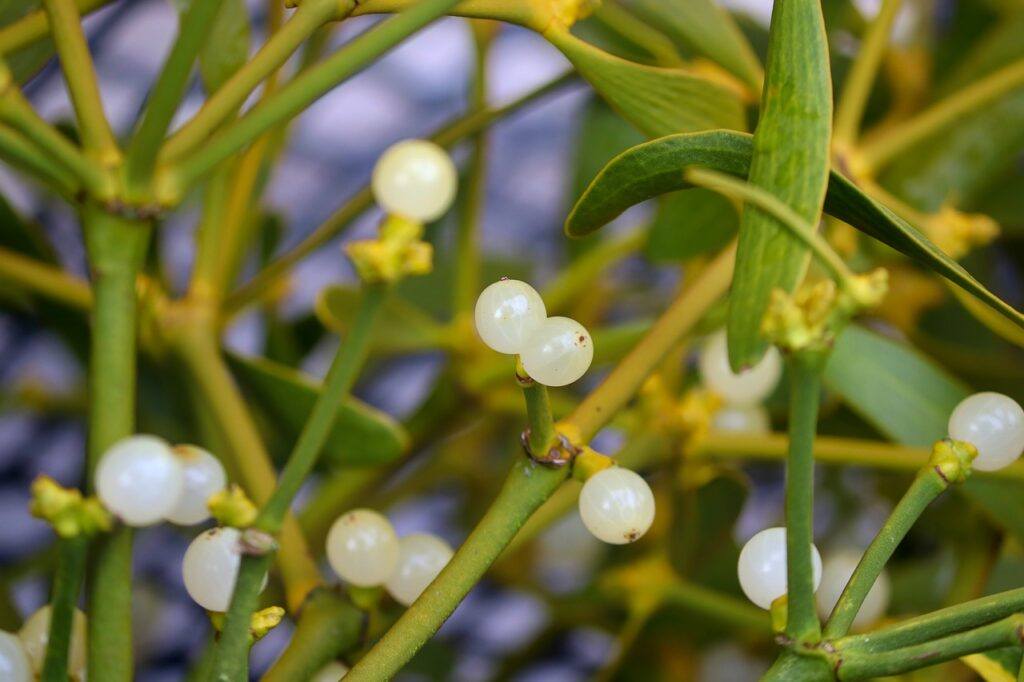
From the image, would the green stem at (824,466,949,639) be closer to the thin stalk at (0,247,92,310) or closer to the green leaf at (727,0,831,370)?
the green leaf at (727,0,831,370)

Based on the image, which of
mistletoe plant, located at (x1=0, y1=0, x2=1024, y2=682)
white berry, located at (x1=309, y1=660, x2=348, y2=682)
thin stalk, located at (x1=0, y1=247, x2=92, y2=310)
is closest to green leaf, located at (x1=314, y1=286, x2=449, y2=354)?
mistletoe plant, located at (x1=0, y1=0, x2=1024, y2=682)

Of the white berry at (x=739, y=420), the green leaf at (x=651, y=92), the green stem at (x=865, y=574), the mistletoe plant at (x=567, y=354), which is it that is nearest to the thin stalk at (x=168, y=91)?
the mistletoe plant at (x=567, y=354)

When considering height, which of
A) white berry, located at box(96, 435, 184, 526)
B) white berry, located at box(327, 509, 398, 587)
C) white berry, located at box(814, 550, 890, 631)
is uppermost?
white berry, located at box(814, 550, 890, 631)

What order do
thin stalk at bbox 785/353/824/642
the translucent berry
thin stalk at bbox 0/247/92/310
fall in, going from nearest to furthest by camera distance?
thin stalk at bbox 785/353/824/642, the translucent berry, thin stalk at bbox 0/247/92/310

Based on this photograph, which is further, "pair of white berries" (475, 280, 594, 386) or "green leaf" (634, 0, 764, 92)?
"green leaf" (634, 0, 764, 92)

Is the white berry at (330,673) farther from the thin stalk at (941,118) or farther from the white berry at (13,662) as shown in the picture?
the thin stalk at (941,118)

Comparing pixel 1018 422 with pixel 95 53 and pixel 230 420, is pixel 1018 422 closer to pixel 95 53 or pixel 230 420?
pixel 230 420

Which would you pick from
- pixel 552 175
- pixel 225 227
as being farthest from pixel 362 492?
pixel 552 175

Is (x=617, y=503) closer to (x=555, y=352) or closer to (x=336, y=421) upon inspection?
(x=555, y=352)
